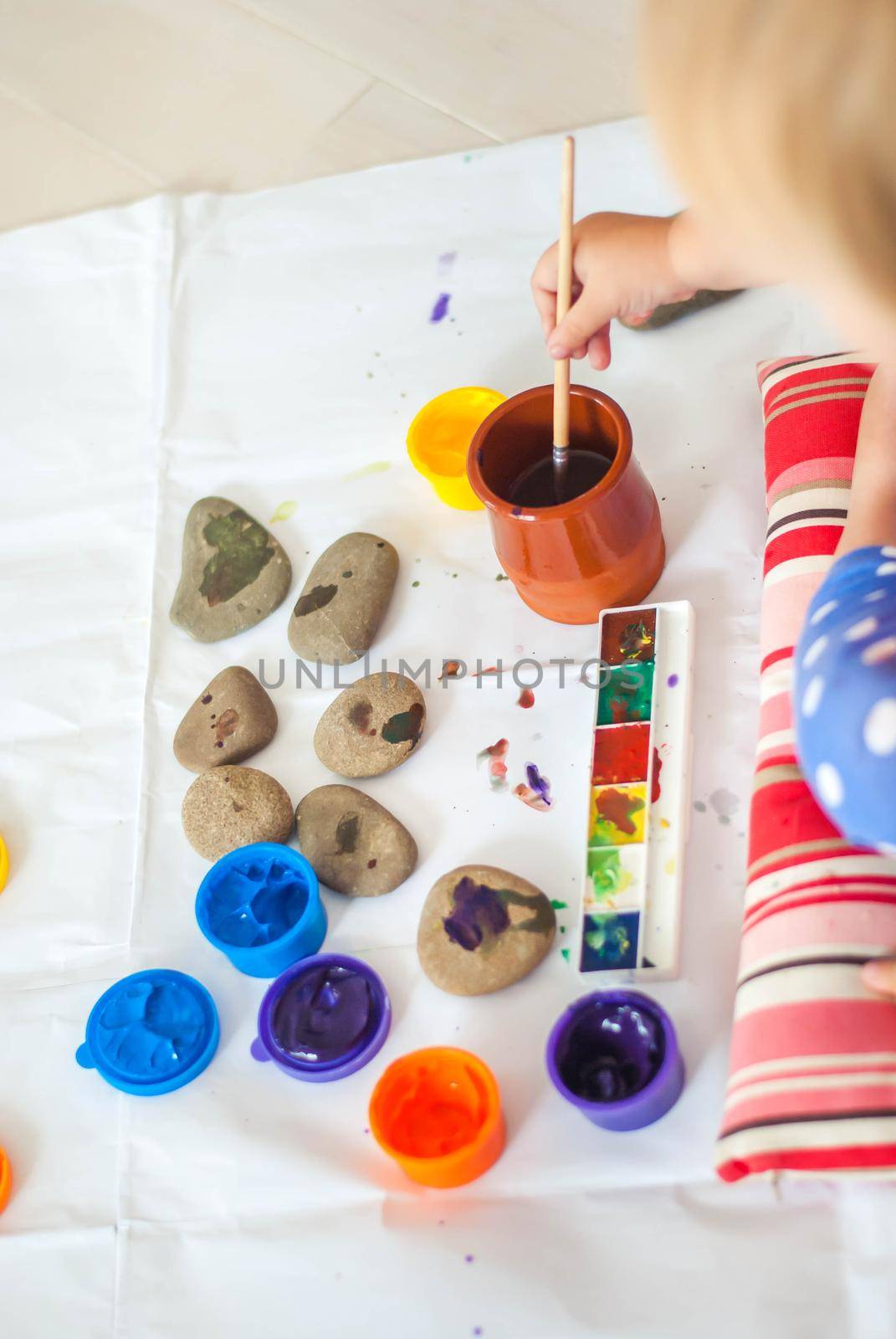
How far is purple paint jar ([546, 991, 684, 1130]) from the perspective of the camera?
0.61 meters

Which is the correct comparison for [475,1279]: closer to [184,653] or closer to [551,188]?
[184,653]

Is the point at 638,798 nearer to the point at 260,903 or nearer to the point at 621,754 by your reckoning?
the point at 621,754

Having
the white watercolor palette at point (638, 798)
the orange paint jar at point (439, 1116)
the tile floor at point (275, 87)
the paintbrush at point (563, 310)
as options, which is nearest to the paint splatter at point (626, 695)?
the white watercolor palette at point (638, 798)

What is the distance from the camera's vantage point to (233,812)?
29.6 inches

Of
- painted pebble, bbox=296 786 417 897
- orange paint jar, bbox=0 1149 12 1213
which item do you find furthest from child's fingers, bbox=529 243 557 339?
orange paint jar, bbox=0 1149 12 1213

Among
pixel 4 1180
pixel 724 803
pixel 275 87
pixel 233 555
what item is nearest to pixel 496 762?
pixel 724 803

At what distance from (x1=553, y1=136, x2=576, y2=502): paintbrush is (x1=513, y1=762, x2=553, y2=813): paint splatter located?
0.55ft

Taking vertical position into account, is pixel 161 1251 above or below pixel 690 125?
below

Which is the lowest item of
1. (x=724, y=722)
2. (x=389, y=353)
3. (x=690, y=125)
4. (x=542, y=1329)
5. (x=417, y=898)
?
(x=542, y=1329)

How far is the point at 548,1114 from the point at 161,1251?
8.4 inches

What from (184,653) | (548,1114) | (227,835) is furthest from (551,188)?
(548,1114)

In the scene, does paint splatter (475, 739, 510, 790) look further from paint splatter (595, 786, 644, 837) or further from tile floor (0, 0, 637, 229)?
tile floor (0, 0, 637, 229)

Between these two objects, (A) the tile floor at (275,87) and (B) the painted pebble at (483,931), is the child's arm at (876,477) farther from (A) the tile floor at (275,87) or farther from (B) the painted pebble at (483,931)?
(A) the tile floor at (275,87)

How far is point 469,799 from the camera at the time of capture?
2.48 ft
